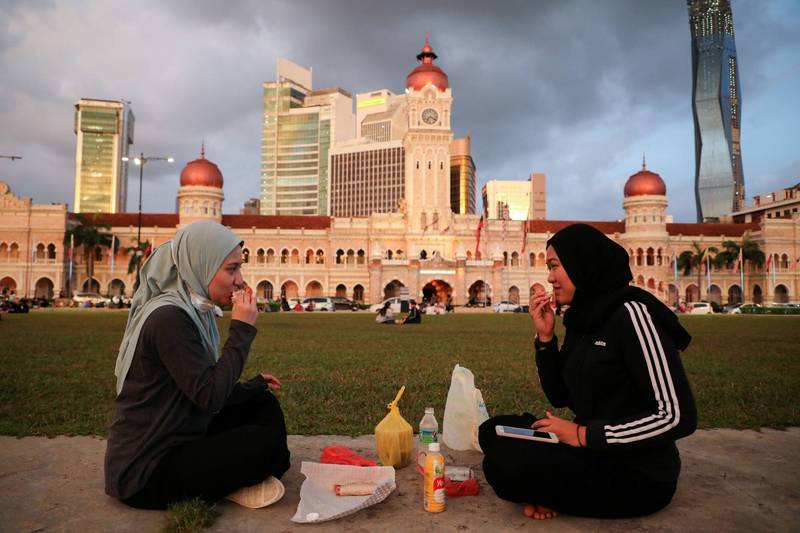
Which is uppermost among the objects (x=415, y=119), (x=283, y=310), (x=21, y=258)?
(x=415, y=119)

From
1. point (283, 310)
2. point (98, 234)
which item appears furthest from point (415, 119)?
point (98, 234)

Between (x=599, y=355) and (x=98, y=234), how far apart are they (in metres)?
56.9

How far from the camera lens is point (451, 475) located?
315cm

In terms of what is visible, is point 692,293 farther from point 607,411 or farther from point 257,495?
point 257,495

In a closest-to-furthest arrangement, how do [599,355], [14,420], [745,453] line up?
[599,355]
[745,453]
[14,420]

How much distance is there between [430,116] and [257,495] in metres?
55.3

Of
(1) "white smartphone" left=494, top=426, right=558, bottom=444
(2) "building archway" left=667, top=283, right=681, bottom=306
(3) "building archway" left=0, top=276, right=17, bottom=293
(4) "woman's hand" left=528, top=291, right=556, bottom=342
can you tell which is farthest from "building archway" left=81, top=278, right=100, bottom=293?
(1) "white smartphone" left=494, top=426, right=558, bottom=444

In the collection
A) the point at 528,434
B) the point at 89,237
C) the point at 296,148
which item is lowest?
the point at 528,434

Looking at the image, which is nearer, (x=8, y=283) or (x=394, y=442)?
(x=394, y=442)

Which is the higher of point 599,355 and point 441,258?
point 441,258

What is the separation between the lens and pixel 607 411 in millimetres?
2723

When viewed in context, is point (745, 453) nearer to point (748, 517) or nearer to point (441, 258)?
point (748, 517)

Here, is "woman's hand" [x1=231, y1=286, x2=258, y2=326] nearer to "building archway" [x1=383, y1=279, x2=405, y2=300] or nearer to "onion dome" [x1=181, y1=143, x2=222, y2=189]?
"building archway" [x1=383, y1=279, x2=405, y2=300]

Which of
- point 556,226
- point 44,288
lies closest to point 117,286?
point 44,288
